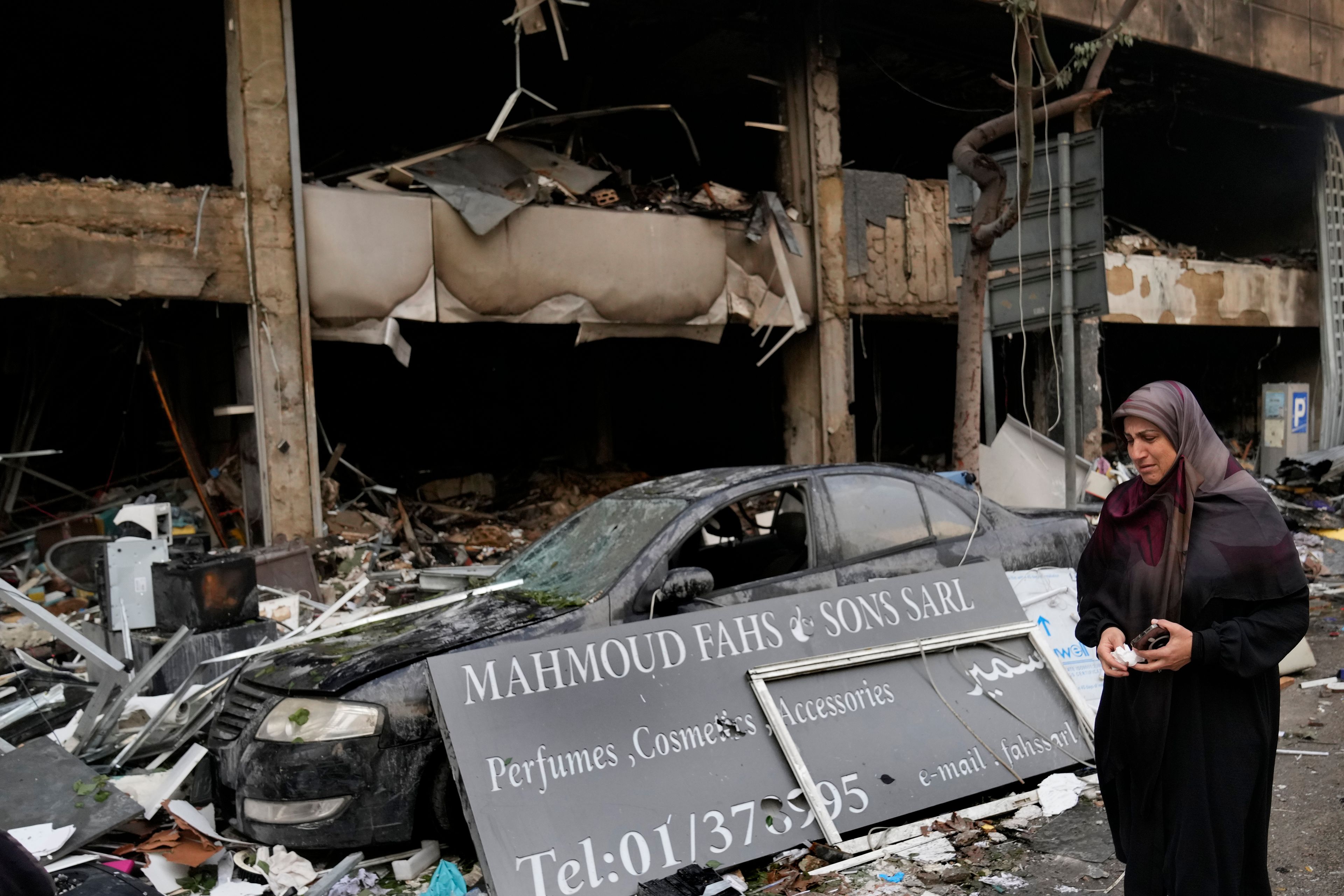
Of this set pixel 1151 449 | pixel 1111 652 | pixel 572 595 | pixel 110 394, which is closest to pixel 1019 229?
pixel 572 595

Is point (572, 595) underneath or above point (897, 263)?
underneath

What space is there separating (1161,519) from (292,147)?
8531 mm

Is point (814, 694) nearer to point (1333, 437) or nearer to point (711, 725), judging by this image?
point (711, 725)

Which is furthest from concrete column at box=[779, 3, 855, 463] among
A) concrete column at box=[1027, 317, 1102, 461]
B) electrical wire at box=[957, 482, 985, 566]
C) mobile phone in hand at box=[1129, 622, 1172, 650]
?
mobile phone in hand at box=[1129, 622, 1172, 650]

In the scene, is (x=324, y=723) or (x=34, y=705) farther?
(x=34, y=705)

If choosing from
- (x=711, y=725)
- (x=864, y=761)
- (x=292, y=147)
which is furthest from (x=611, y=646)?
(x=292, y=147)

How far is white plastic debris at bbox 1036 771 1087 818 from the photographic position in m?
4.59

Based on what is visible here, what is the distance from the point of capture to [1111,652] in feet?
9.46

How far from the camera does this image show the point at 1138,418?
9.47 feet

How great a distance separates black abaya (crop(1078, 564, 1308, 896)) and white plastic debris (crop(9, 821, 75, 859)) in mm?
3913

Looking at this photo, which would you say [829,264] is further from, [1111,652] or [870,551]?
[1111,652]

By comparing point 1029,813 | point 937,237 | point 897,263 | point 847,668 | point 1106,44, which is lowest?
point 1029,813

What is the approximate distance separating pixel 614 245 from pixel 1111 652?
874cm

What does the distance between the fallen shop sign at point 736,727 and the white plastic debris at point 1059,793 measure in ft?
0.33
